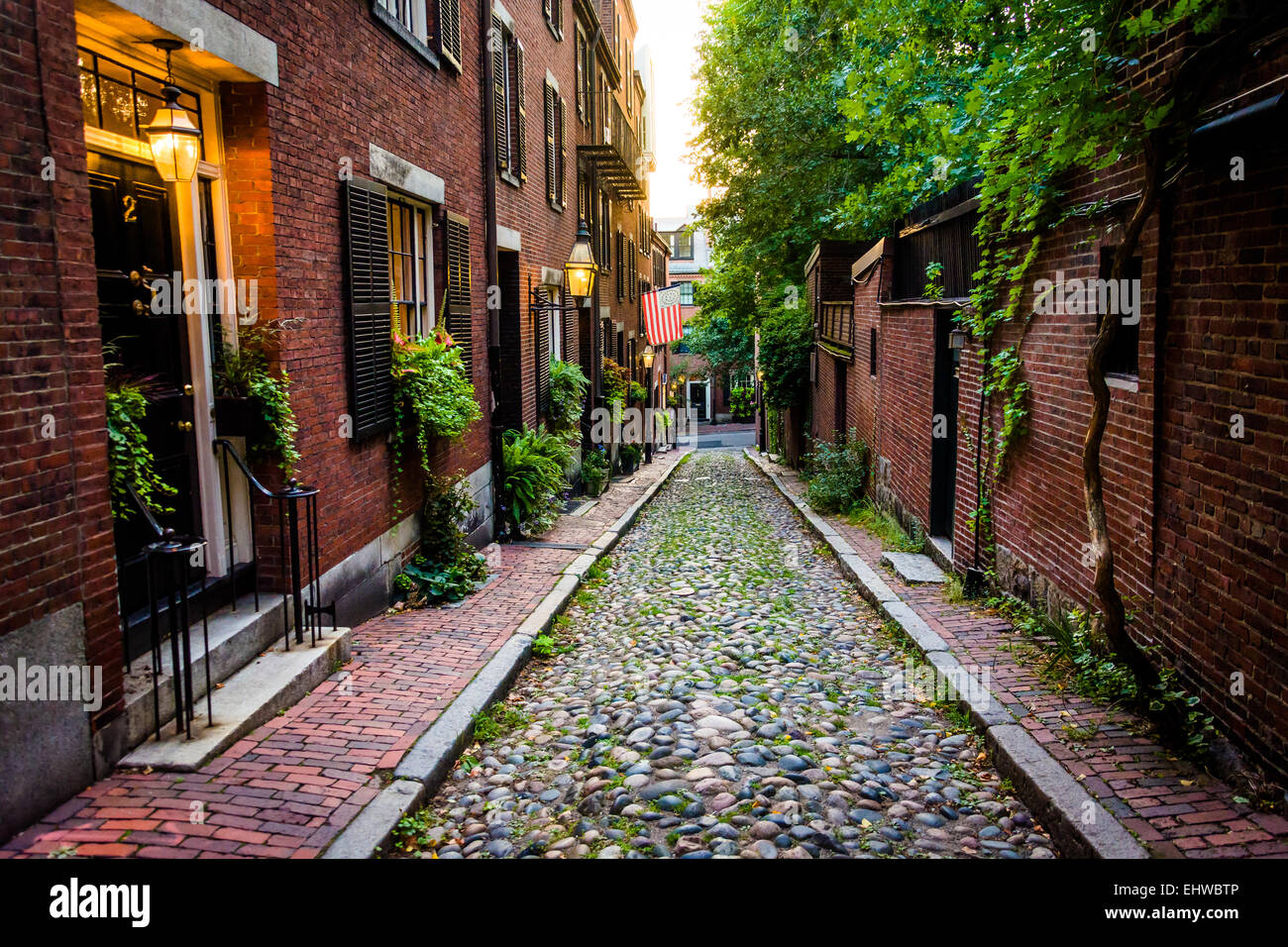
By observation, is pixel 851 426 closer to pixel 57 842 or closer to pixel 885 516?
pixel 885 516

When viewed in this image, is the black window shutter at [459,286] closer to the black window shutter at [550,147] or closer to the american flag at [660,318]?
the black window shutter at [550,147]

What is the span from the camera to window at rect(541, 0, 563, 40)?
1615cm

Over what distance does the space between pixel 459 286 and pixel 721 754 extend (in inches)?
270

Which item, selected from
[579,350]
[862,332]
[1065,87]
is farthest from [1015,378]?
[579,350]

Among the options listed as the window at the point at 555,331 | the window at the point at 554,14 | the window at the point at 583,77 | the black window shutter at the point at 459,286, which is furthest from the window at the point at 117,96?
the window at the point at 583,77

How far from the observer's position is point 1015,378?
7.57m

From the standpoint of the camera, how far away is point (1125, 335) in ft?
19.0

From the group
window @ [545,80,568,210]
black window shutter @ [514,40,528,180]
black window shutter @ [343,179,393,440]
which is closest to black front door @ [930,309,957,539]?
black window shutter @ [343,179,393,440]

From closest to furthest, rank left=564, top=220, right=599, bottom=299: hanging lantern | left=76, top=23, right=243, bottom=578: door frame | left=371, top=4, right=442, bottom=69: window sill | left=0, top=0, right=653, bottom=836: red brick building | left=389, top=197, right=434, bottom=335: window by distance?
left=0, top=0, right=653, bottom=836: red brick building, left=76, top=23, right=243, bottom=578: door frame, left=371, top=4, right=442, bottom=69: window sill, left=389, top=197, right=434, bottom=335: window, left=564, top=220, right=599, bottom=299: hanging lantern

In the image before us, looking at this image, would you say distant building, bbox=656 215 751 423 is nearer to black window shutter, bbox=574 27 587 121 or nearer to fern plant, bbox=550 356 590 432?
black window shutter, bbox=574 27 587 121

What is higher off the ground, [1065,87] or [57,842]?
[1065,87]

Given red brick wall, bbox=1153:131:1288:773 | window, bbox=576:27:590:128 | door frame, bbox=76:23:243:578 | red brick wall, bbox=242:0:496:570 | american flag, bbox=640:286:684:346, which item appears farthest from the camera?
american flag, bbox=640:286:684:346

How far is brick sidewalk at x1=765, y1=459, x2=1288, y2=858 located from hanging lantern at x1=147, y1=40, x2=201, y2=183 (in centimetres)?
556

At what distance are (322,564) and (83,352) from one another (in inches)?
112
